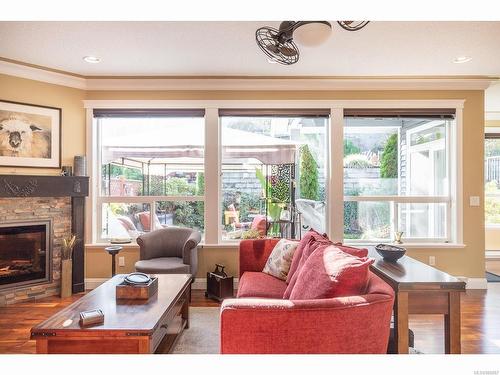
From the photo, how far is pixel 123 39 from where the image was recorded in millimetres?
2924

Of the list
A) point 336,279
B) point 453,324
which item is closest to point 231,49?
point 336,279

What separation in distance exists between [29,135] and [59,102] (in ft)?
1.74

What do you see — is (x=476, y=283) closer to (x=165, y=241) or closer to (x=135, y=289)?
(x=165, y=241)

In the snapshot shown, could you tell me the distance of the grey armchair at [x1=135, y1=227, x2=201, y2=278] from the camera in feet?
10.7

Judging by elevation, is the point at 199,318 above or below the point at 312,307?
below

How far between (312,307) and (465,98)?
392cm

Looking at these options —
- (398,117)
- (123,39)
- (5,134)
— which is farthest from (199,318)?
(398,117)

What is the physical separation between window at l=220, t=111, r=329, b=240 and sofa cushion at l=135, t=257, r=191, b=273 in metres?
0.90

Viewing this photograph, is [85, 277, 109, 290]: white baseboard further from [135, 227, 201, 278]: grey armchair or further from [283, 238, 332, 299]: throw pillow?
[283, 238, 332, 299]: throw pillow

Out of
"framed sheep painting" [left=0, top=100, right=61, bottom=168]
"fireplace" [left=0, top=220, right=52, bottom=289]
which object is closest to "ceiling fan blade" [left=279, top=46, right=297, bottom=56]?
"framed sheep painting" [left=0, top=100, right=61, bottom=168]

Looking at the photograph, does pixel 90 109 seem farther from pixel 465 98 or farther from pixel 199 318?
pixel 465 98

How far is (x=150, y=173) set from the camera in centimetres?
414

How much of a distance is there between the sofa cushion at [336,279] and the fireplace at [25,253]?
129 inches

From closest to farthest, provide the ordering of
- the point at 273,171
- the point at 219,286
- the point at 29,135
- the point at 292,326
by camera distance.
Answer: the point at 292,326, the point at 219,286, the point at 29,135, the point at 273,171
